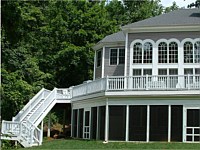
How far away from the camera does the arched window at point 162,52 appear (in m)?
23.9

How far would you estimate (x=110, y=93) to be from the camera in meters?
20.9

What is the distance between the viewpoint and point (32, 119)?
22.1 m

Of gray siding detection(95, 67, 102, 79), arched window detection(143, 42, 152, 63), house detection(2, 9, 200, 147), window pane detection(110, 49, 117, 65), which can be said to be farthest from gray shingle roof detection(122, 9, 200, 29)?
gray siding detection(95, 67, 102, 79)

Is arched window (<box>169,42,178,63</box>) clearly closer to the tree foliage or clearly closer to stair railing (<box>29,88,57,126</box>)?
stair railing (<box>29,88,57,126</box>)

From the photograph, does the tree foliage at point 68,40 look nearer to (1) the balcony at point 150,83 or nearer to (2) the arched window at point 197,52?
(1) the balcony at point 150,83

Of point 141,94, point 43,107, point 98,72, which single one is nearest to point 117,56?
point 98,72

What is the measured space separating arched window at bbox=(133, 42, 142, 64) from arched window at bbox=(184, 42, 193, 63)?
2808 millimetres

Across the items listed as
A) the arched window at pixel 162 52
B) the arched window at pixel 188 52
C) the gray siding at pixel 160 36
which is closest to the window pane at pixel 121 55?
the gray siding at pixel 160 36

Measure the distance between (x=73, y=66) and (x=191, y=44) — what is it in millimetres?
13709

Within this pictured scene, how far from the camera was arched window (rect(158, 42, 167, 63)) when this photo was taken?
78.5ft

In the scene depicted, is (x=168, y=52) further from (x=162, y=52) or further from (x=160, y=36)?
(x=160, y=36)

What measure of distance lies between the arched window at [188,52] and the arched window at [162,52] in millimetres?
1228

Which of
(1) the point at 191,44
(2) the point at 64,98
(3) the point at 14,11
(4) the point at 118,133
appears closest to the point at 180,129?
(4) the point at 118,133

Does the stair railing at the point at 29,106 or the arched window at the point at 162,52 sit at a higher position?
the arched window at the point at 162,52
